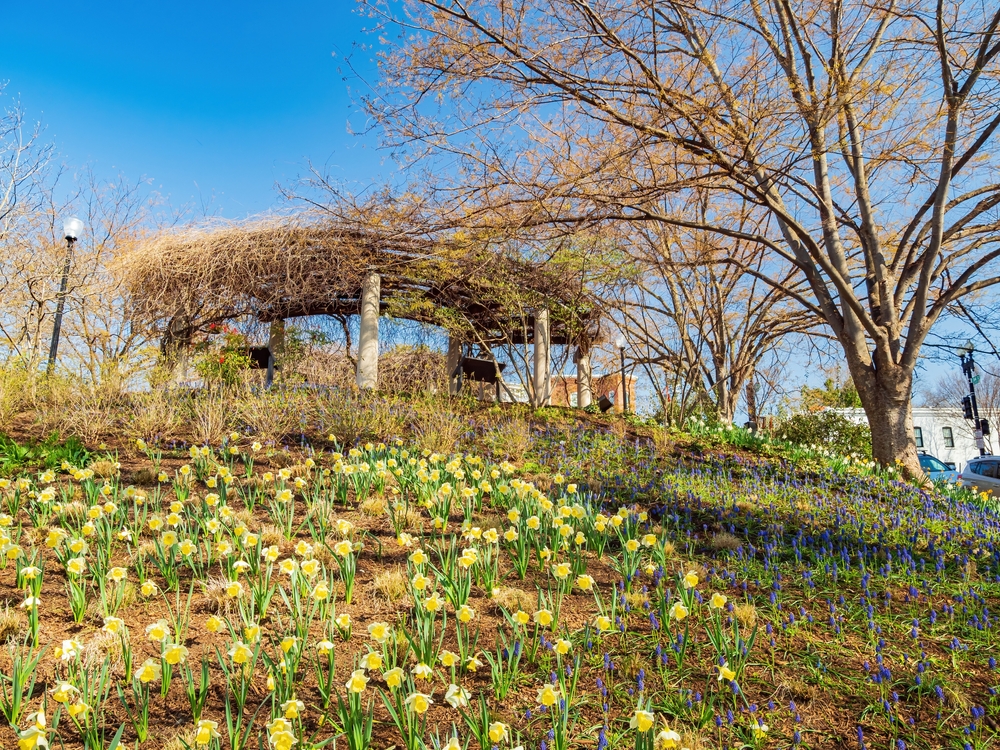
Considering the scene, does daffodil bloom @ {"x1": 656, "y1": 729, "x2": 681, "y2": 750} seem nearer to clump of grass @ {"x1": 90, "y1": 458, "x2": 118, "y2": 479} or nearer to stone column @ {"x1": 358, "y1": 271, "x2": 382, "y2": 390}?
clump of grass @ {"x1": 90, "y1": 458, "x2": 118, "y2": 479}

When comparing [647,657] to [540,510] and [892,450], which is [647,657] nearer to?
[540,510]

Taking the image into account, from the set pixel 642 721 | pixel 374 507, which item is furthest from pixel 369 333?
pixel 642 721

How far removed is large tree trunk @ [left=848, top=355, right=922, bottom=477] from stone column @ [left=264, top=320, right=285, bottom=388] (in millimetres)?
9952

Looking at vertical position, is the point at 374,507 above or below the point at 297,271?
below

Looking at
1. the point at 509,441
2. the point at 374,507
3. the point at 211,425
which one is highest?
the point at 211,425

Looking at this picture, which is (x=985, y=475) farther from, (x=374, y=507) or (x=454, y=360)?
(x=374, y=507)

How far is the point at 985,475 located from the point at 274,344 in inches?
533

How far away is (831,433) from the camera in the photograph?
10469mm

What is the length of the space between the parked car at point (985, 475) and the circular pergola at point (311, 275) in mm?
7917

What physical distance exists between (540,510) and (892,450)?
5.70 m

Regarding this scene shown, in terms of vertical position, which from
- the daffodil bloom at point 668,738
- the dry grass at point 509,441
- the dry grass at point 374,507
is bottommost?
the daffodil bloom at point 668,738

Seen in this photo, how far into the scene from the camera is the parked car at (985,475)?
1049 cm

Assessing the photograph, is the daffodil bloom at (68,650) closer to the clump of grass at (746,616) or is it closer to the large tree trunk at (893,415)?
the clump of grass at (746,616)

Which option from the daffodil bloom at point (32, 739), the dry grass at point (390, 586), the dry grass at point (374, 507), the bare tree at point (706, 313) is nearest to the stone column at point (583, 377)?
the bare tree at point (706, 313)
